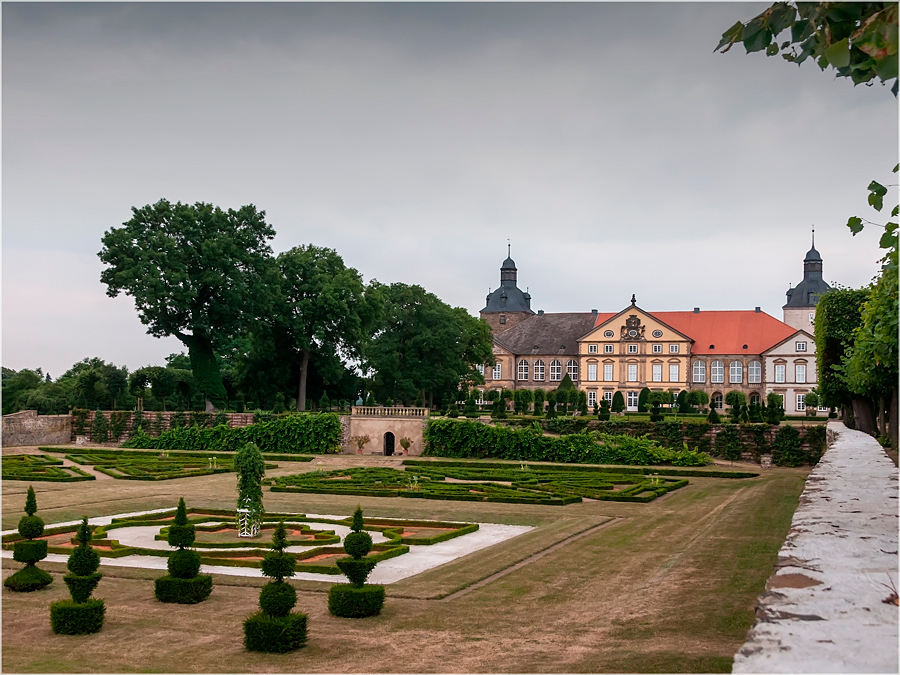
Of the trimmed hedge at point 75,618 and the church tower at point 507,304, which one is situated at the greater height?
the church tower at point 507,304

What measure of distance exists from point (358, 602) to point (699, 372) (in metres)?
67.4

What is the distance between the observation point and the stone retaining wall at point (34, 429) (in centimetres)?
4934

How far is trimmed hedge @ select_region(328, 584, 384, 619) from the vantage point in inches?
476

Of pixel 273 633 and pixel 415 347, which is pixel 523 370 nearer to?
pixel 415 347

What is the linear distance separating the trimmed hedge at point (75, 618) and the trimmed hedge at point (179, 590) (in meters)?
1.68

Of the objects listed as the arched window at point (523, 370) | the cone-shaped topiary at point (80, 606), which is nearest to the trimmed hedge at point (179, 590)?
the cone-shaped topiary at point (80, 606)

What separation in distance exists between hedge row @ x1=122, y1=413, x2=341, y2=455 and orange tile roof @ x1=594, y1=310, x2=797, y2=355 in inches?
1570

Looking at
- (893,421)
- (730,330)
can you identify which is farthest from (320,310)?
(730,330)

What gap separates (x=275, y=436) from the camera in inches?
1845

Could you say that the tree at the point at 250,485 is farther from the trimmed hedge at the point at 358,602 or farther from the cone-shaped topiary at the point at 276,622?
the cone-shaped topiary at the point at 276,622

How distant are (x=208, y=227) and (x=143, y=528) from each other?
34.8 meters

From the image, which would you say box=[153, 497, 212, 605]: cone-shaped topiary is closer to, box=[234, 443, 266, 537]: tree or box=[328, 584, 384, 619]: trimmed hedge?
box=[328, 584, 384, 619]: trimmed hedge

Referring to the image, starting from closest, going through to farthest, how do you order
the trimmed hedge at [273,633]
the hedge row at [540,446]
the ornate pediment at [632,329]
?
the trimmed hedge at [273,633] → the hedge row at [540,446] → the ornate pediment at [632,329]

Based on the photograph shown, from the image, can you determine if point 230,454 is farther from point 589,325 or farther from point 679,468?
point 589,325
